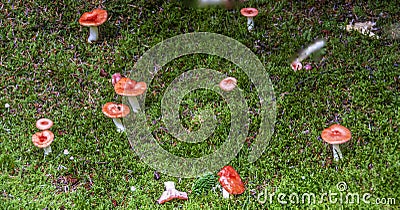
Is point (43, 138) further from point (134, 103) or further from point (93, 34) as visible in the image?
point (93, 34)

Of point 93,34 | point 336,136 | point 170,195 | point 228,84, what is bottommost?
point 170,195

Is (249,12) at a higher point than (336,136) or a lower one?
higher

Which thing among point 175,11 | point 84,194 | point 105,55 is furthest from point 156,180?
point 175,11

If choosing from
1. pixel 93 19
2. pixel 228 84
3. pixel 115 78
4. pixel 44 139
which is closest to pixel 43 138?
pixel 44 139

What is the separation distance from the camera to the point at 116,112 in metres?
3.81

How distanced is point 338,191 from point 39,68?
3.07m

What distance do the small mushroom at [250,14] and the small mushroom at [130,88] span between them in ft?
4.56

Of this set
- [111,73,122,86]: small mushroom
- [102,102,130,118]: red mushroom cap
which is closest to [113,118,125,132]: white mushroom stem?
[102,102,130,118]: red mushroom cap

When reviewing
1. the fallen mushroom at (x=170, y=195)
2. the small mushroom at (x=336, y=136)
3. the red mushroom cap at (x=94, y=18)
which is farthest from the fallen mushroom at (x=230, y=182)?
the red mushroom cap at (x=94, y=18)

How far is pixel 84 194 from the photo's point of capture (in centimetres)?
344

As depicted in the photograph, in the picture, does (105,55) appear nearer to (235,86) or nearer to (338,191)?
(235,86)

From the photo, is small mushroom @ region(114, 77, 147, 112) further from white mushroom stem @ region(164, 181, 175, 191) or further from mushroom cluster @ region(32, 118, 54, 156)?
white mushroom stem @ region(164, 181, 175, 191)

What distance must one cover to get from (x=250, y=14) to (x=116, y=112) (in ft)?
5.88

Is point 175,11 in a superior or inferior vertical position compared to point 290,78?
superior
